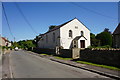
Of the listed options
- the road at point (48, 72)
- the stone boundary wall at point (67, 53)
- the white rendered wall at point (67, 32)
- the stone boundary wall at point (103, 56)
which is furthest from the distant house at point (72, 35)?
the road at point (48, 72)

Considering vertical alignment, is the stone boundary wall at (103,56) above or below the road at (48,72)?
above

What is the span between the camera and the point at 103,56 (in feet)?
46.0

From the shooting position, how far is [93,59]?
15766 mm

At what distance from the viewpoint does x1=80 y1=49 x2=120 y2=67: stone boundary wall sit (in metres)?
12.4

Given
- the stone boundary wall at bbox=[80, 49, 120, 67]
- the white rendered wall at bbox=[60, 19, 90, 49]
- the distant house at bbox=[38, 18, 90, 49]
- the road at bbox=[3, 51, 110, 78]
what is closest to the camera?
the road at bbox=[3, 51, 110, 78]

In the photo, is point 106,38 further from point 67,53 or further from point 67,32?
point 67,53

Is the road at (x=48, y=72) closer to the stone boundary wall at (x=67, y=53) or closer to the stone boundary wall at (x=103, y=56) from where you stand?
the stone boundary wall at (x=103, y=56)

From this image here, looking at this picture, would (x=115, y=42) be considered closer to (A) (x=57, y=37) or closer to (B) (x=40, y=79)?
(A) (x=57, y=37)

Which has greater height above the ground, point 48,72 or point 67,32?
point 67,32

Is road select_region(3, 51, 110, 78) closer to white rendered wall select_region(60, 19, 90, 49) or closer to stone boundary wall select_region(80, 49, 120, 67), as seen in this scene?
stone boundary wall select_region(80, 49, 120, 67)

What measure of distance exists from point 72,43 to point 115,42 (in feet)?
27.8

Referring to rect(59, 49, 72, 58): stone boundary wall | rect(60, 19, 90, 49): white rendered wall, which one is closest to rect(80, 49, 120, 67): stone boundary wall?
rect(59, 49, 72, 58): stone boundary wall

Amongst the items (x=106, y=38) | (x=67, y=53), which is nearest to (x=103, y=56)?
(x=67, y=53)

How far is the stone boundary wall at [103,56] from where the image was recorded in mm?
12352
